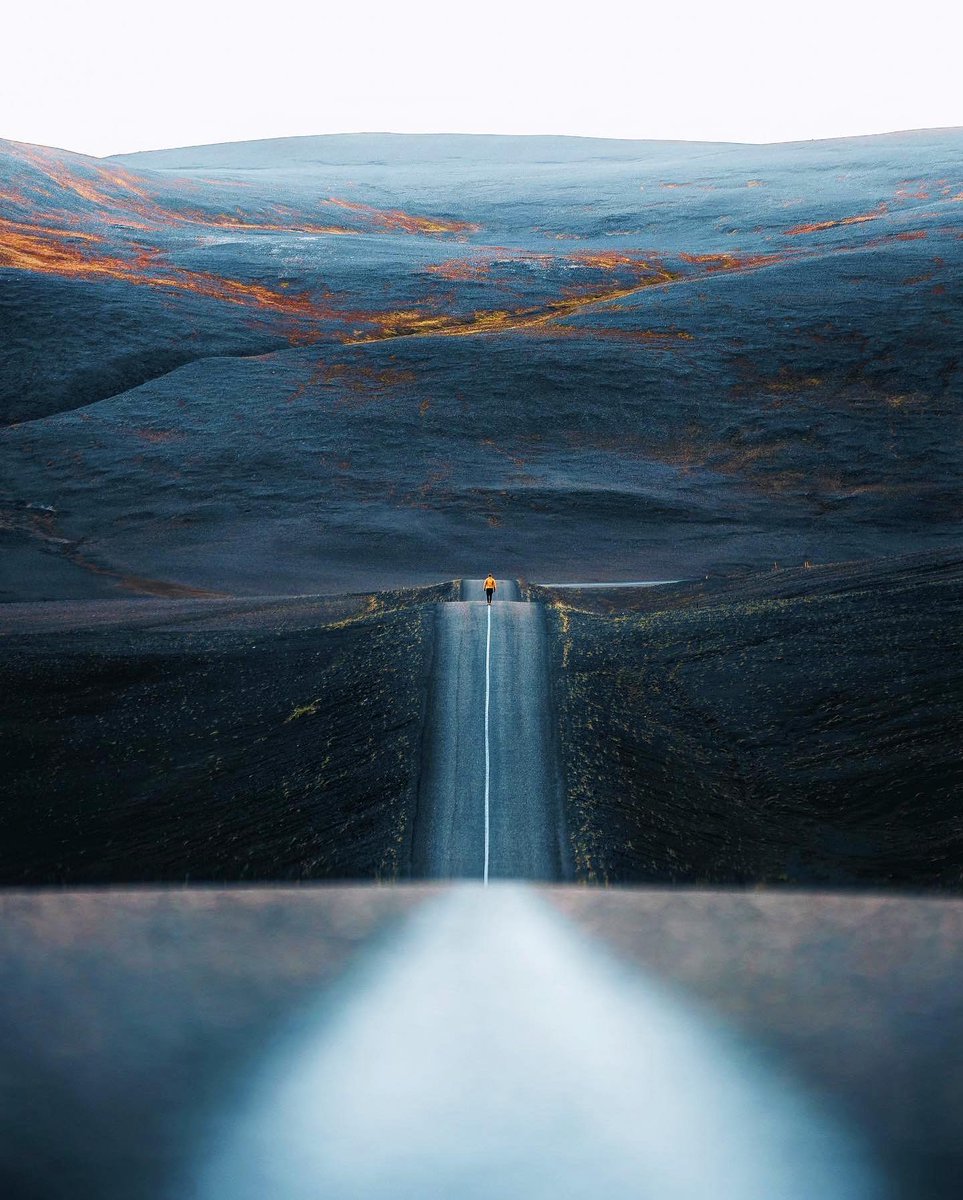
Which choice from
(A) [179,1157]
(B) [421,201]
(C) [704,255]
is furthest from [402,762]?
(B) [421,201]

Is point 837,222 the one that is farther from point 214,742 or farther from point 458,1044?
point 458,1044

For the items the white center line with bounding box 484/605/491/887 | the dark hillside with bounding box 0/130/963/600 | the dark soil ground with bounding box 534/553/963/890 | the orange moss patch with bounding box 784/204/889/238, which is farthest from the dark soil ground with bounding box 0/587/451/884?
the orange moss patch with bounding box 784/204/889/238

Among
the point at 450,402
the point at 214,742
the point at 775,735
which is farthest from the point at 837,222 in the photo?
the point at 214,742

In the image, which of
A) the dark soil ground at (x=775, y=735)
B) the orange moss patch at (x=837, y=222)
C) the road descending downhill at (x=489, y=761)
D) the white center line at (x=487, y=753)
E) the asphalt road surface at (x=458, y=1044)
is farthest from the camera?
the orange moss patch at (x=837, y=222)

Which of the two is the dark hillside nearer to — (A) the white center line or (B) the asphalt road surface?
(A) the white center line

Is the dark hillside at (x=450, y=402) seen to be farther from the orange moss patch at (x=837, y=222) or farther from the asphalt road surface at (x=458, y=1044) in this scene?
the asphalt road surface at (x=458, y=1044)

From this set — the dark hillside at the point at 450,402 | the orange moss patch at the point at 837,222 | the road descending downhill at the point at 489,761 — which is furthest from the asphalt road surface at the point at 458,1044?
the orange moss patch at the point at 837,222

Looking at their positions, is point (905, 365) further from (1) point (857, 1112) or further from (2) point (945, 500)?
(1) point (857, 1112)
